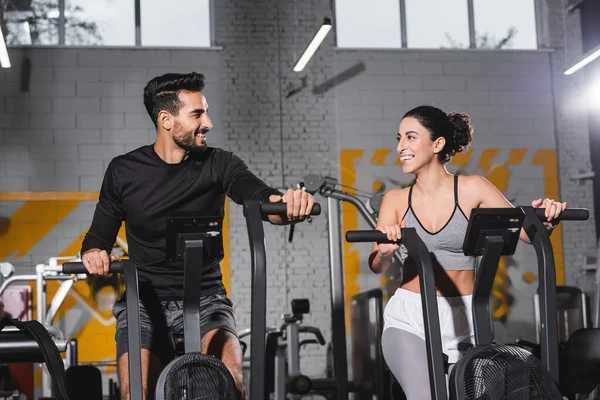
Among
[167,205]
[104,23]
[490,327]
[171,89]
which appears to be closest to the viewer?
[490,327]

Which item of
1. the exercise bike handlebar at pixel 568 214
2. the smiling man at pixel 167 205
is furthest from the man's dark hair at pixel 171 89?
the exercise bike handlebar at pixel 568 214

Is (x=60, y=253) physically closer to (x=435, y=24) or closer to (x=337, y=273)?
(x=337, y=273)

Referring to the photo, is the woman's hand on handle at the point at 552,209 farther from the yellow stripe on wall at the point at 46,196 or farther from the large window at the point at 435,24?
the large window at the point at 435,24

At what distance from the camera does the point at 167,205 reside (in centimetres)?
273

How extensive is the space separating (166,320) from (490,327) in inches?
42.0

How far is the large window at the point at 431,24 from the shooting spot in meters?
8.35

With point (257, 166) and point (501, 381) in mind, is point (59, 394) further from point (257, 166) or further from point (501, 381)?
point (257, 166)

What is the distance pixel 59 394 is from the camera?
2.23m

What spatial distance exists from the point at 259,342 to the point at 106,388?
227 inches

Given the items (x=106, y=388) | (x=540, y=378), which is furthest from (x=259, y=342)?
(x=106, y=388)

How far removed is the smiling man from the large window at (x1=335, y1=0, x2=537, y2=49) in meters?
5.77

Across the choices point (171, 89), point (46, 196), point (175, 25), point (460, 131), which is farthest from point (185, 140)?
point (175, 25)

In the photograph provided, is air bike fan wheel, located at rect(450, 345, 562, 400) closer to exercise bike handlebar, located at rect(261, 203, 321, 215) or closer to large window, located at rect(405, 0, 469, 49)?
exercise bike handlebar, located at rect(261, 203, 321, 215)

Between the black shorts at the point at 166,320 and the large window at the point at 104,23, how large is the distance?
5815mm
